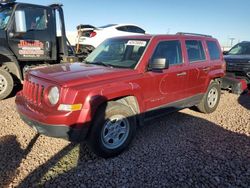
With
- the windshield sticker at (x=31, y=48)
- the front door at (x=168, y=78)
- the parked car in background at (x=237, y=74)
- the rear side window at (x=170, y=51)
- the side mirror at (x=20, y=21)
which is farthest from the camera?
the parked car in background at (x=237, y=74)

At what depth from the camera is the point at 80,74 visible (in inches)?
139

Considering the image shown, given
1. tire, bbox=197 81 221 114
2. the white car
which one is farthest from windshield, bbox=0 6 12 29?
tire, bbox=197 81 221 114

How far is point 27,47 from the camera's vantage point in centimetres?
693

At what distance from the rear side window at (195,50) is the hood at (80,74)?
1.81 meters

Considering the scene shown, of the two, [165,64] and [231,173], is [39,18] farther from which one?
[231,173]

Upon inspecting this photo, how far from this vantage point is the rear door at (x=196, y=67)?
4996 mm

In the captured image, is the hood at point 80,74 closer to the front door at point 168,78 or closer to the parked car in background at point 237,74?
the front door at point 168,78

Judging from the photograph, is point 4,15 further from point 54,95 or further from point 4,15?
point 54,95

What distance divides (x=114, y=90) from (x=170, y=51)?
1731mm

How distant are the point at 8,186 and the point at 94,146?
121 cm

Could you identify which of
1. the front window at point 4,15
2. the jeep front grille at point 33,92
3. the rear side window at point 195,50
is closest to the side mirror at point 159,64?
the rear side window at point 195,50

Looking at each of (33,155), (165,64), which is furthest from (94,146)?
(165,64)

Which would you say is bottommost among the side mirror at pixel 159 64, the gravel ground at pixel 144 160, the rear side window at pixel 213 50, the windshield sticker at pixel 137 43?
the gravel ground at pixel 144 160

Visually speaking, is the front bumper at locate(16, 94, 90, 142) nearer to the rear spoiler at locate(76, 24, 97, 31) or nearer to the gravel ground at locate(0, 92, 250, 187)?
the gravel ground at locate(0, 92, 250, 187)
